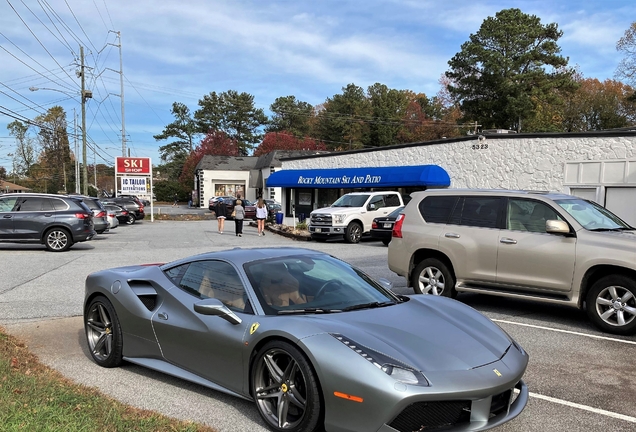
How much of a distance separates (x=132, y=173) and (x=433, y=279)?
112 ft

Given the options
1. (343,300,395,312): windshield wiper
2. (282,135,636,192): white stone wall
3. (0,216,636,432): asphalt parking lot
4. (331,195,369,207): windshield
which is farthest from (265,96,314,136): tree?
(343,300,395,312): windshield wiper

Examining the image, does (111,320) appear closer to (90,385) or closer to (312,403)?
(90,385)

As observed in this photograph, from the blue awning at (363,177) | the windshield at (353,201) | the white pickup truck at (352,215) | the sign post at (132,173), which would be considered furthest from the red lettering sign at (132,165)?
the windshield at (353,201)

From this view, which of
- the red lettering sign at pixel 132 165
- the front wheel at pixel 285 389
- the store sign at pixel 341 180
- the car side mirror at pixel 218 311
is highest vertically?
the red lettering sign at pixel 132 165

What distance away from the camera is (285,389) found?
3.50 meters

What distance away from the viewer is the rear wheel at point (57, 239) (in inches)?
622

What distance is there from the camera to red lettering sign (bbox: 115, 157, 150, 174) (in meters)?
37.6

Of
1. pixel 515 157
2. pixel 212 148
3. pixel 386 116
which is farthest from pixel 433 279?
pixel 212 148

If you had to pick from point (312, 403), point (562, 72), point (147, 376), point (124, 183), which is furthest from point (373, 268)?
point (562, 72)

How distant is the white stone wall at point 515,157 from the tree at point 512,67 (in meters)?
23.8

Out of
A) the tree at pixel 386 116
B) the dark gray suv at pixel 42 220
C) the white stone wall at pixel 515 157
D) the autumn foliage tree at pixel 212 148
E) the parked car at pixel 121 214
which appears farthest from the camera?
the autumn foliage tree at pixel 212 148

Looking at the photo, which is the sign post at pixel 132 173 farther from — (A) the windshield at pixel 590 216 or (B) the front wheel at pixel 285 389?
(B) the front wheel at pixel 285 389

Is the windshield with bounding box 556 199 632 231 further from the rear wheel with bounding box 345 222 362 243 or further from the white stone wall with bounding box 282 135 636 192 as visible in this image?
the white stone wall with bounding box 282 135 636 192

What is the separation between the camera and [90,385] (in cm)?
465
